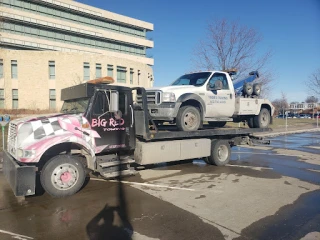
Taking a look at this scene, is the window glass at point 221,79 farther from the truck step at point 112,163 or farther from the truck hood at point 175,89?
the truck step at point 112,163

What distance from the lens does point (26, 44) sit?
42625mm

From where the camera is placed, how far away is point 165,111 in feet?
24.2

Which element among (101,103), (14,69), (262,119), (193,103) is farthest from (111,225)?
(14,69)

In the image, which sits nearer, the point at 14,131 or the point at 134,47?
the point at 14,131

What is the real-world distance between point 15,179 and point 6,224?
912 mm

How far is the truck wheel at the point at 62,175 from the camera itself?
547 centimetres

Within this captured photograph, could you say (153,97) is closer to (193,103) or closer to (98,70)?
(193,103)

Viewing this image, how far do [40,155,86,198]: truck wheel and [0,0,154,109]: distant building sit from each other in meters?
25.5

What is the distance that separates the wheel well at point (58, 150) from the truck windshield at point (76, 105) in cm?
81

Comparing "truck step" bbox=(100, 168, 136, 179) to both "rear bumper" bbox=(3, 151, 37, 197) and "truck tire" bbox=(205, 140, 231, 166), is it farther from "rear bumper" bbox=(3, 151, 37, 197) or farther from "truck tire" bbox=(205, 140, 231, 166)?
"truck tire" bbox=(205, 140, 231, 166)

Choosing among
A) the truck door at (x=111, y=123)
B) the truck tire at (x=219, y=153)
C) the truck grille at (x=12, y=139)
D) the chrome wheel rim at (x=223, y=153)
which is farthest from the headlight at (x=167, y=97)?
the truck grille at (x=12, y=139)

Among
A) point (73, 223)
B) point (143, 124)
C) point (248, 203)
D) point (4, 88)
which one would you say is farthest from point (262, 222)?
point (4, 88)

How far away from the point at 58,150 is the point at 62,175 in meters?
0.66

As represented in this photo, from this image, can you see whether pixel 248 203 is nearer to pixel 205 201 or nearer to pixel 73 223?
A: pixel 205 201
